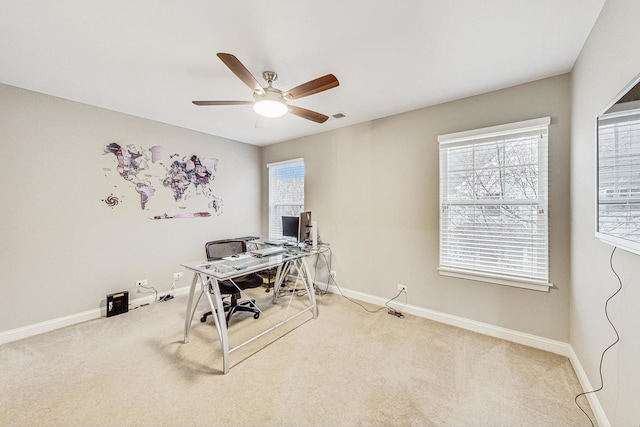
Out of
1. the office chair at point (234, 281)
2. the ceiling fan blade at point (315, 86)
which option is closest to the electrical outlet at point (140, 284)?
the office chair at point (234, 281)

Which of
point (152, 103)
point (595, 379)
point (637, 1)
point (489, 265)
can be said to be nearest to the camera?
point (637, 1)

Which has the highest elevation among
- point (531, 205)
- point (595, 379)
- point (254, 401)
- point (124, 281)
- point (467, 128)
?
point (467, 128)

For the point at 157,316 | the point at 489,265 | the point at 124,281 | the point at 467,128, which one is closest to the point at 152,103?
the point at 124,281

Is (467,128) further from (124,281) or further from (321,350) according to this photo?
(124,281)

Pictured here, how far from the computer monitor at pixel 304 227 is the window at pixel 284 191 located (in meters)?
0.64

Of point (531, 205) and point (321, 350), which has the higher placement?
point (531, 205)

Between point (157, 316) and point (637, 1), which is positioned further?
point (157, 316)

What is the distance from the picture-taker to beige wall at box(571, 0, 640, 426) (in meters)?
1.17

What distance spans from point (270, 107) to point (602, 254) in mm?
2590

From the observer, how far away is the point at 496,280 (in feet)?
7.92

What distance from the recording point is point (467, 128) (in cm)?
258

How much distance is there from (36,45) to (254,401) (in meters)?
3.12

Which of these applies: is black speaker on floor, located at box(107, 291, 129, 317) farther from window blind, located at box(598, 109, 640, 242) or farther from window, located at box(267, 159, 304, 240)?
window blind, located at box(598, 109, 640, 242)

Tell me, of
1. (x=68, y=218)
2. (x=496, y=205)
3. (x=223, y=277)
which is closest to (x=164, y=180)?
(x=68, y=218)
